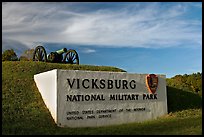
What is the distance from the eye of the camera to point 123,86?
58.7 feet

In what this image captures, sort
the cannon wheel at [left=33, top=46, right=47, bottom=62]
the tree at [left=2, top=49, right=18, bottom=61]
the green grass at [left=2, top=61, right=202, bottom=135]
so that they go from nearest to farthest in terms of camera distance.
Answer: the green grass at [left=2, top=61, right=202, bottom=135]
the cannon wheel at [left=33, top=46, right=47, bottom=62]
the tree at [left=2, top=49, right=18, bottom=61]

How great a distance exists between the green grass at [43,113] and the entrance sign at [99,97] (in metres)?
0.69

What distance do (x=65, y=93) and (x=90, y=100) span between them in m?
1.48

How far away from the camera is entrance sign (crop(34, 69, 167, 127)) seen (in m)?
15.7

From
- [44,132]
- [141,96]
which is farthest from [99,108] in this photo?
[44,132]

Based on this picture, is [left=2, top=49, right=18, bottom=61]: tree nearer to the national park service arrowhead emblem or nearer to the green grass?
the green grass

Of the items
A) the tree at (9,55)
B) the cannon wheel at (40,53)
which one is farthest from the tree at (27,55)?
the cannon wheel at (40,53)

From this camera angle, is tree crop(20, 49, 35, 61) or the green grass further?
tree crop(20, 49, 35, 61)

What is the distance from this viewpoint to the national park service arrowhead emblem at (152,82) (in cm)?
1902

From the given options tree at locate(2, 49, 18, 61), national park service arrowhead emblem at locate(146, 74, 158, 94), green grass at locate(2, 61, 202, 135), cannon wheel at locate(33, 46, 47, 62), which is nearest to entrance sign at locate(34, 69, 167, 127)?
national park service arrowhead emblem at locate(146, 74, 158, 94)

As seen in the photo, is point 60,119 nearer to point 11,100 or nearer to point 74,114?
point 74,114

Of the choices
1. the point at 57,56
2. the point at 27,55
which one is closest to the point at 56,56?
the point at 57,56

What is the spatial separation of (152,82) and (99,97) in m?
4.10

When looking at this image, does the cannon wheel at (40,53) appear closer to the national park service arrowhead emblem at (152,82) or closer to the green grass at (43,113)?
the green grass at (43,113)
